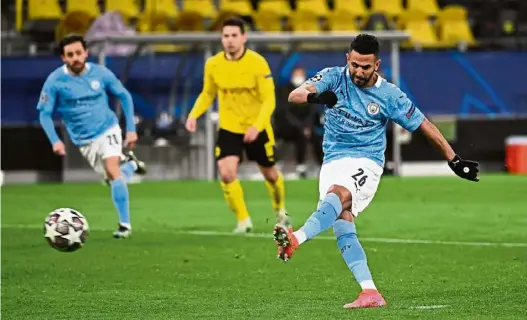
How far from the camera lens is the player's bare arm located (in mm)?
8945

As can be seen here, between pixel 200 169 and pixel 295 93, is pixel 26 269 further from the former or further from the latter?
pixel 200 169

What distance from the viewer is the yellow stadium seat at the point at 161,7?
2820cm

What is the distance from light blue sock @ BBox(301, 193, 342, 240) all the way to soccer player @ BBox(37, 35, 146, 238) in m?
6.11

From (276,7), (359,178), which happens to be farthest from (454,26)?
(359,178)

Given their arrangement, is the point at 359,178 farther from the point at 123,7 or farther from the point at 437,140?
the point at 123,7

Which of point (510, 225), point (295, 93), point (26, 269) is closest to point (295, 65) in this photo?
point (510, 225)

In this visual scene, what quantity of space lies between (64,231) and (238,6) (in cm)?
1780

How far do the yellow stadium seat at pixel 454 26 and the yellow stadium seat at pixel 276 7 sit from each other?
3366mm

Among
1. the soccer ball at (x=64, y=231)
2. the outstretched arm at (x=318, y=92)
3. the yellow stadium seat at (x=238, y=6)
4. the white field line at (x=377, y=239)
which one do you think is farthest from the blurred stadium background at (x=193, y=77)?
the outstretched arm at (x=318, y=92)

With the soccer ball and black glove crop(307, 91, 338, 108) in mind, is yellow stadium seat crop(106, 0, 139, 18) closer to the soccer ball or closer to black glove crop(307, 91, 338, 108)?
the soccer ball

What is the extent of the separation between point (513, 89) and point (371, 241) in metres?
13.3

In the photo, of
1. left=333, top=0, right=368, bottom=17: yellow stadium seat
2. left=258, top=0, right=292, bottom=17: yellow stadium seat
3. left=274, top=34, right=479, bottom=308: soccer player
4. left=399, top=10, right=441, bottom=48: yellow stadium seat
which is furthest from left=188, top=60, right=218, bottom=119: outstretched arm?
left=399, top=10, right=441, bottom=48: yellow stadium seat

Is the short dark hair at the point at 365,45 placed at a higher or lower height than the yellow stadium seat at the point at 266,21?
higher

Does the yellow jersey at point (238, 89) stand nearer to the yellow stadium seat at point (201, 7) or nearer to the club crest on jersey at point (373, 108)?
the club crest on jersey at point (373, 108)
